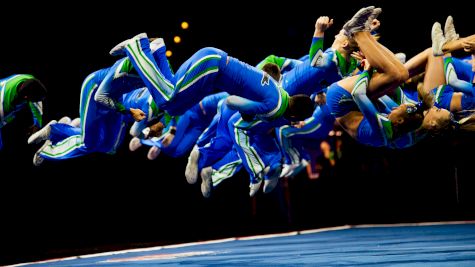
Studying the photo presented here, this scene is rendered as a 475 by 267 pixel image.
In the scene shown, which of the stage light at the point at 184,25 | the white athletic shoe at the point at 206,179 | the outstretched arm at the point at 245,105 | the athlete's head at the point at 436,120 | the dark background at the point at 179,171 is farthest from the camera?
the stage light at the point at 184,25

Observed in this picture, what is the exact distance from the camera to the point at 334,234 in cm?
870

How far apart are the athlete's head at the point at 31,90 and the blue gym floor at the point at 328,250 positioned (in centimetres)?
156

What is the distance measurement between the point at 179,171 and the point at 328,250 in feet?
11.2

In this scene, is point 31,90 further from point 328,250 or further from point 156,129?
point 328,250

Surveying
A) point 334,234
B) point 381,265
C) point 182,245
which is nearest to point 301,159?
point 334,234

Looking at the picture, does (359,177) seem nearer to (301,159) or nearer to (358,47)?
(301,159)

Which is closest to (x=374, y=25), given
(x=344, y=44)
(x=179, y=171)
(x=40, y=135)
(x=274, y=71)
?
(x=344, y=44)

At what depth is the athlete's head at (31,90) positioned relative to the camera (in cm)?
561

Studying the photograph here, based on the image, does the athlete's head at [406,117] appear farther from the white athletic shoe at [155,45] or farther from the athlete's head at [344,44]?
the white athletic shoe at [155,45]

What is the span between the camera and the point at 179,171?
9.77 meters

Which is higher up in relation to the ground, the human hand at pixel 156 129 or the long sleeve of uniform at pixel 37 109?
the long sleeve of uniform at pixel 37 109

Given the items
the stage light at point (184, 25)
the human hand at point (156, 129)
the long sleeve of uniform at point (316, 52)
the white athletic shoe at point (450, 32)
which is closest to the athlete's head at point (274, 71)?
the long sleeve of uniform at point (316, 52)

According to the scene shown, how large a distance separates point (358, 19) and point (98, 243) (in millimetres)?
4114

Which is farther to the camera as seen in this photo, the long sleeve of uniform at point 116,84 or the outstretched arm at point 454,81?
the outstretched arm at point 454,81
